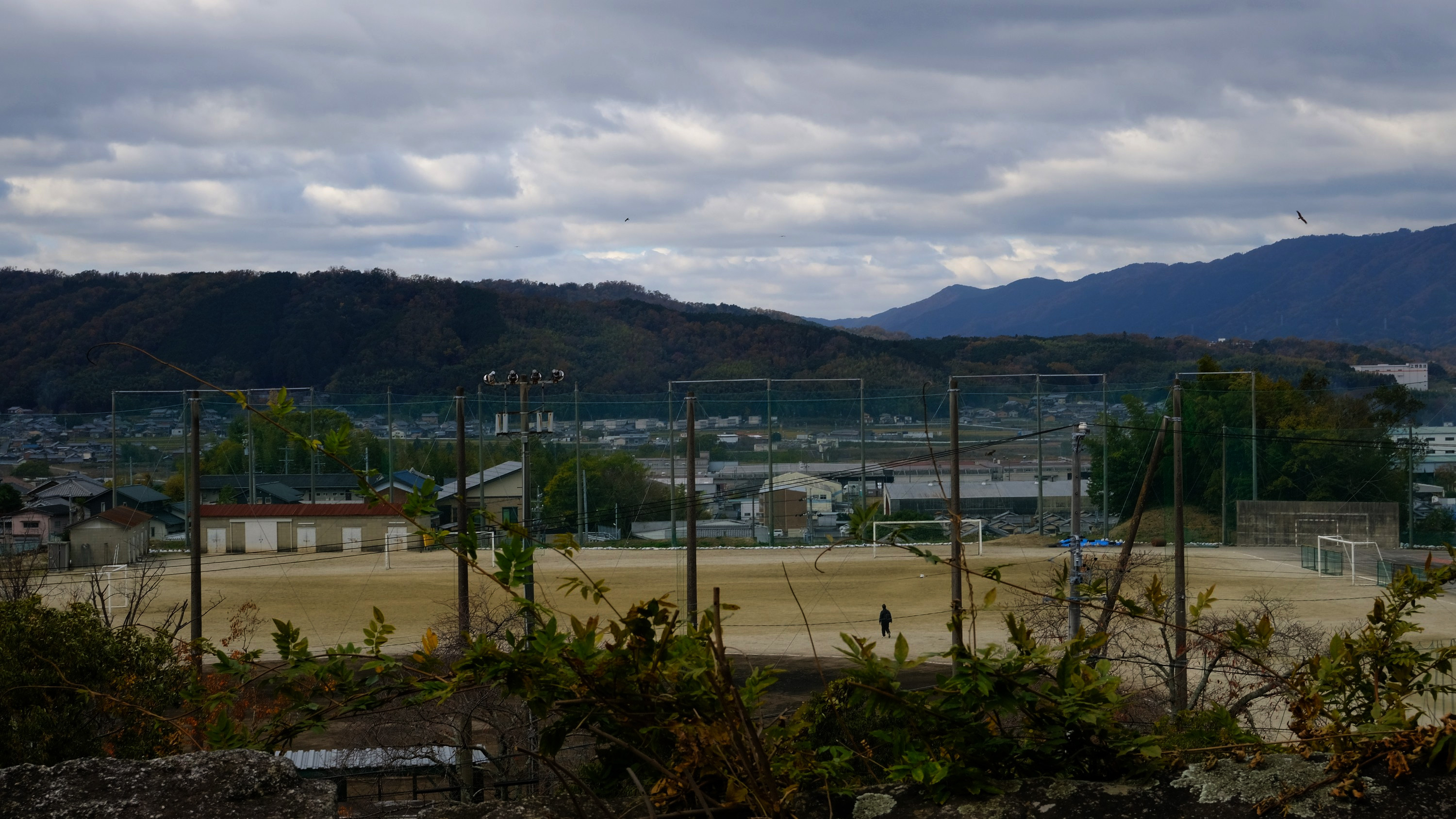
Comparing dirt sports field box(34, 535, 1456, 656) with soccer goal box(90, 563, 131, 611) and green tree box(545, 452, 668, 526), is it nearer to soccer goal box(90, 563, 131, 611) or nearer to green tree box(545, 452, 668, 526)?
soccer goal box(90, 563, 131, 611)

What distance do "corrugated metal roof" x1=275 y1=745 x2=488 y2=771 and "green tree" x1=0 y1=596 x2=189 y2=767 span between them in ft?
7.55

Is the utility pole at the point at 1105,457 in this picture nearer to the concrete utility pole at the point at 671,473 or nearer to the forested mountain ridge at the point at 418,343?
the concrete utility pole at the point at 671,473

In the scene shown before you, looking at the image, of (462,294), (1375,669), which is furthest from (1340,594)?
(462,294)

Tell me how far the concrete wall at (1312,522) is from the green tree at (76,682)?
2816 cm

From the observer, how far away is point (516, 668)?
1.68 meters

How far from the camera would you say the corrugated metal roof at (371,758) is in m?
11.5

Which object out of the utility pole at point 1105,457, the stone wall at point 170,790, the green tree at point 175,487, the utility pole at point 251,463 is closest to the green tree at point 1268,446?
the utility pole at point 1105,457

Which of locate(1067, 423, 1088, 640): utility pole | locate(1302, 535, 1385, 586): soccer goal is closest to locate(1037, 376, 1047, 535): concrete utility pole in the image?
locate(1302, 535, 1385, 586): soccer goal

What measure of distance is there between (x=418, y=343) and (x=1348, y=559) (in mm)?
52784

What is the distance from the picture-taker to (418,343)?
67.8 m

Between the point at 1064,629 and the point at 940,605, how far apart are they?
20.7 feet

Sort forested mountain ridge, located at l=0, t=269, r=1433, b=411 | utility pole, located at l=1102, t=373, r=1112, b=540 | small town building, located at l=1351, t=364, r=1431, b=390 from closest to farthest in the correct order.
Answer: utility pole, located at l=1102, t=373, r=1112, b=540 → forested mountain ridge, located at l=0, t=269, r=1433, b=411 → small town building, located at l=1351, t=364, r=1431, b=390

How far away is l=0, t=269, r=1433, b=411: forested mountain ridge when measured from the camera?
59906 mm

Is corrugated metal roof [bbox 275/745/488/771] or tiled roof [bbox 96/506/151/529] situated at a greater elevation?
tiled roof [bbox 96/506/151/529]
